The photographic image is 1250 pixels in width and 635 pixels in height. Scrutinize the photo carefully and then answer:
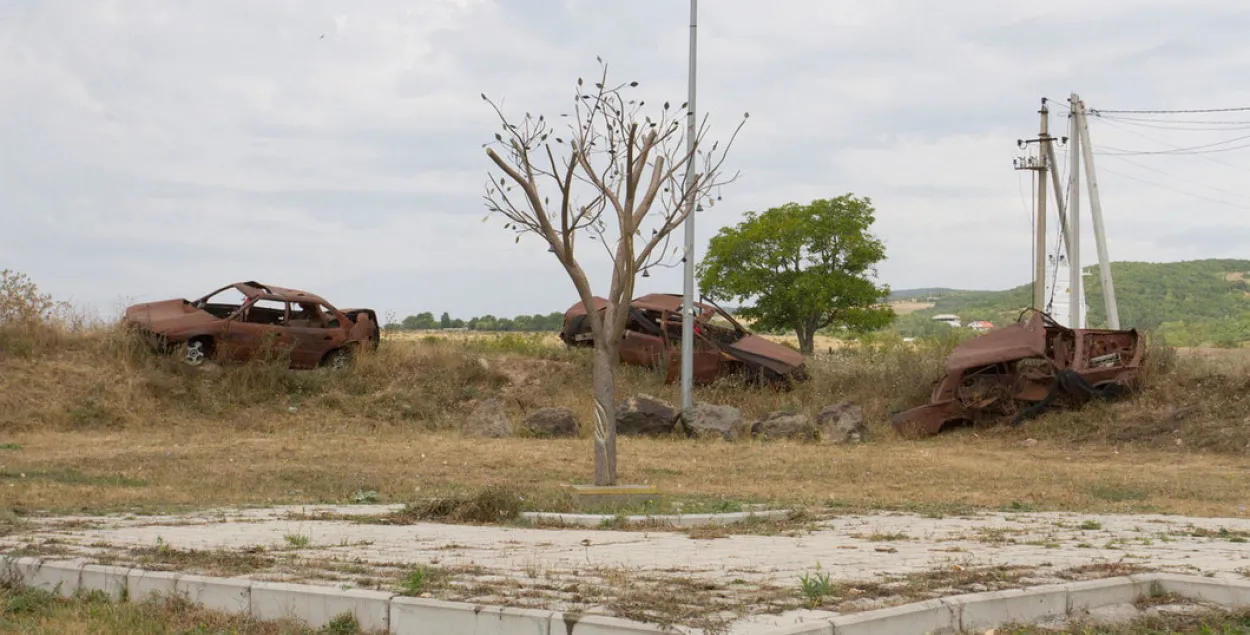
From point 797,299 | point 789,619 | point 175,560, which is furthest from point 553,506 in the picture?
point 797,299

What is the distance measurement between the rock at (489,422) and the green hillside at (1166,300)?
53.9 m

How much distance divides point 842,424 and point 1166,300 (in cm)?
7332

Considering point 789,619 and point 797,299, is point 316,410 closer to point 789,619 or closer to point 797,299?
point 789,619

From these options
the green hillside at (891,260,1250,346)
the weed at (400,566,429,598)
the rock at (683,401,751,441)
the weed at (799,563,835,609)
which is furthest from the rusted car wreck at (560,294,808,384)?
the green hillside at (891,260,1250,346)

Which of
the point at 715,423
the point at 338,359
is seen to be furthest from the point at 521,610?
the point at 338,359

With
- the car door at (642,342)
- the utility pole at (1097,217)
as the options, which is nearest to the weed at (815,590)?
the car door at (642,342)

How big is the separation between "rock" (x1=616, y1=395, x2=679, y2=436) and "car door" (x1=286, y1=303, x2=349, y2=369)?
6867mm

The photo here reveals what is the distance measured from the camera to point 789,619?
4.98m

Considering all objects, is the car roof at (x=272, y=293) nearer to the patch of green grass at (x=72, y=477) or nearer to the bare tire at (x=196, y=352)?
the bare tire at (x=196, y=352)

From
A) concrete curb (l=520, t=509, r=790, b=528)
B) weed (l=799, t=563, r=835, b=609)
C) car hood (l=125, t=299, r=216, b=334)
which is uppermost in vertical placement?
car hood (l=125, t=299, r=216, b=334)

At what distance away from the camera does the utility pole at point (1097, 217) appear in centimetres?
3422

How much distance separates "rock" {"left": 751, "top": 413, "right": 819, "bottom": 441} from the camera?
20312 mm

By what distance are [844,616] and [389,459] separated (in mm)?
12192

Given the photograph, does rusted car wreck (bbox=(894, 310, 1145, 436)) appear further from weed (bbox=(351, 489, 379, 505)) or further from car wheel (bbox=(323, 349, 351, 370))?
weed (bbox=(351, 489, 379, 505))
